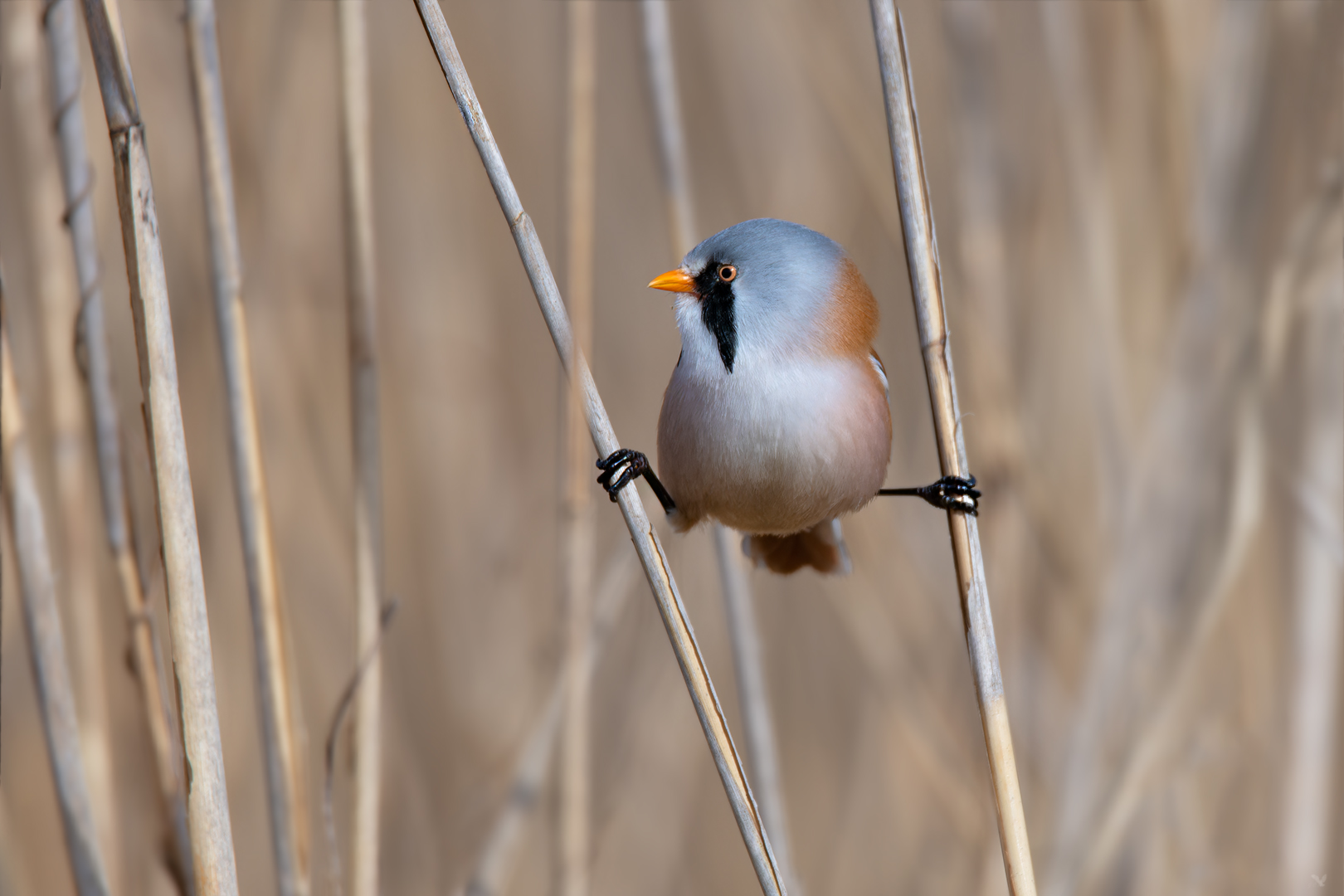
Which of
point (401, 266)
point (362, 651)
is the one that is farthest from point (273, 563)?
point (401, 266)

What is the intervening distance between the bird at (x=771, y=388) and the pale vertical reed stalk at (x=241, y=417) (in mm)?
390

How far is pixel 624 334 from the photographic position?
7.86ft

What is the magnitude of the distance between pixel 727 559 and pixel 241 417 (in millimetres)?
742

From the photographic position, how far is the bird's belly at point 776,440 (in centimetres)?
116

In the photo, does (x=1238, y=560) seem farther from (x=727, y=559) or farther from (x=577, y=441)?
(x=577, y=441)

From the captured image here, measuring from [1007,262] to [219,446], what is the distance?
1.56 m

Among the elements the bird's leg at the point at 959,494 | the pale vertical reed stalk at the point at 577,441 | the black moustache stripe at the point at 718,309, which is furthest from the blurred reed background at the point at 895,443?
the bird's leg at the point at 959,494

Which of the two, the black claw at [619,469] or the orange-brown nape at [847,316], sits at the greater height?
the orange-brown nape at [847,316]

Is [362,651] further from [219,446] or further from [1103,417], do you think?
[1103,417]

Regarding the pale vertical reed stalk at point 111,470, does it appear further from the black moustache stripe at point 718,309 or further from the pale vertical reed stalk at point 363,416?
the black moustache stripe at point 718,309

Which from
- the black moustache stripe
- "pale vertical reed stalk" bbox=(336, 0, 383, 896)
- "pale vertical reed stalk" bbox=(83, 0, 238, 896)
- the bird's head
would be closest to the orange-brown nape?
the bird's head

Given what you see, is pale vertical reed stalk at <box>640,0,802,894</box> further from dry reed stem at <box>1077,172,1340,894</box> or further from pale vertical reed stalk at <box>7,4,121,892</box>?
pale vertical reed stalk at <box>7,4,121,892</box>

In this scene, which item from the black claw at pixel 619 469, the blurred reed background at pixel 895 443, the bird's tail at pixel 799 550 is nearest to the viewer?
the black claw at pixel 619 469

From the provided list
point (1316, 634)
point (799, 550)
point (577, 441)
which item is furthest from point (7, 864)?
point (1316, 634)
